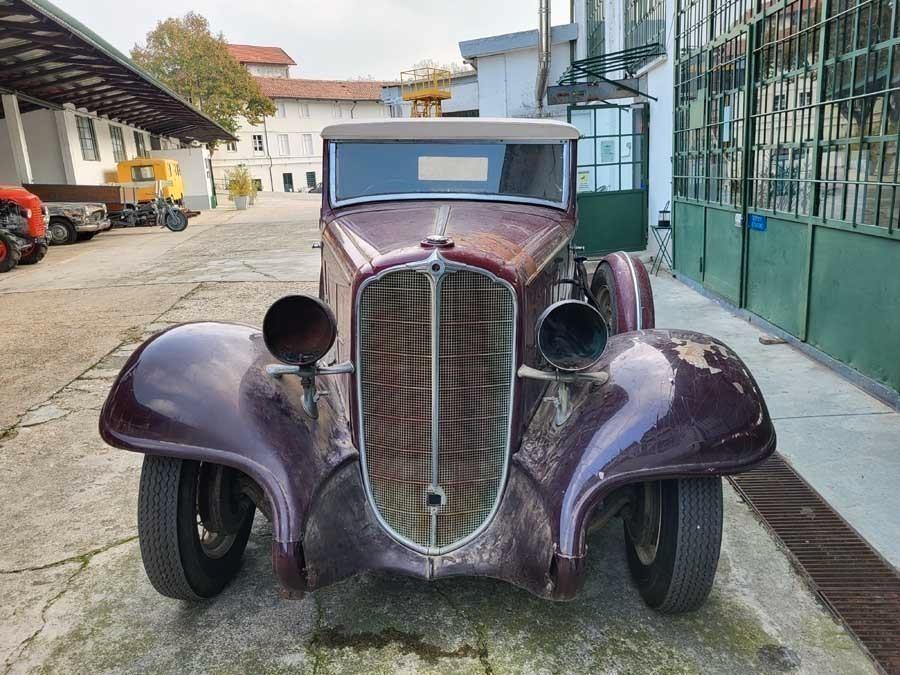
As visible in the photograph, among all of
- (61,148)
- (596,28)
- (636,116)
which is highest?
(596,28)

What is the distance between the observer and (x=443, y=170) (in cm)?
349

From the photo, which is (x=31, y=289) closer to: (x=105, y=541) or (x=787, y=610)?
(x=105, y=541)

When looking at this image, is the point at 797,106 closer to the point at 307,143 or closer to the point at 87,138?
the point at 87,138

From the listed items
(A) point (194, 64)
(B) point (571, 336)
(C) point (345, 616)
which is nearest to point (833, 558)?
(B) point (571, 336)

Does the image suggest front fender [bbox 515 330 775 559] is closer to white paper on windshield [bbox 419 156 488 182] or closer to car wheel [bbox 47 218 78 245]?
white paper on windshield [bbox 419 156 488 182]

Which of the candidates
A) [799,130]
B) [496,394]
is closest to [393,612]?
[496,394]

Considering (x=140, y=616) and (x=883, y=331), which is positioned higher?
(x=883, y=331)

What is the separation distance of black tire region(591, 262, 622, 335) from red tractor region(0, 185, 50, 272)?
11.0 meters

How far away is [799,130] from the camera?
5.45 m

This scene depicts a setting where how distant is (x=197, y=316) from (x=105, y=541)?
4.87m

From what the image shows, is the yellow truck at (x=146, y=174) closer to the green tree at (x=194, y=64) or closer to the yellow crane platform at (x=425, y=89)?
the yellow crane platform at (x=425, y=89)

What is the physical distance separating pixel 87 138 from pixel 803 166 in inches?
810

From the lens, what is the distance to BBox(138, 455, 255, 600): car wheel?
2.56m

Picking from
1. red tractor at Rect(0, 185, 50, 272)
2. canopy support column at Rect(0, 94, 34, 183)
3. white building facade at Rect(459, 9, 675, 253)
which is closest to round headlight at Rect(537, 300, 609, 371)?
white building facade at Rect(459, 9, 675, 253)
